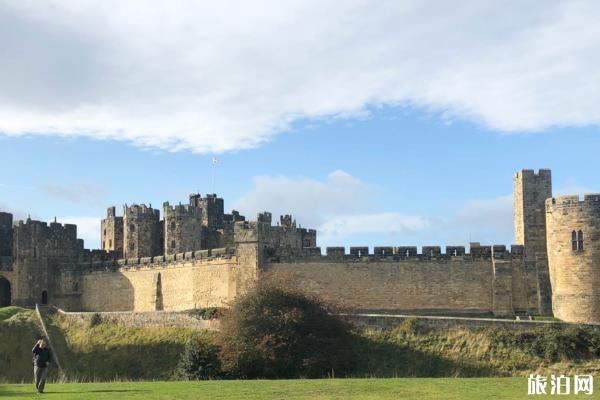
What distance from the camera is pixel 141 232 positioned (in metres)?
66.2

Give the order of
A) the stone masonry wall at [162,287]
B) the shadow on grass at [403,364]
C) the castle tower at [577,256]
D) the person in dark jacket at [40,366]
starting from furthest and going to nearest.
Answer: the stone masonry wall at [162,287]
the castle tower at [577,256]
the shadow on grass at [403,364]
the person in dark jacket at [40,366]

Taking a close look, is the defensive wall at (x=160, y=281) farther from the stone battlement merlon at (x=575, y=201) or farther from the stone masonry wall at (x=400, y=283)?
the stone battlement merlon at (x=575, y=201)

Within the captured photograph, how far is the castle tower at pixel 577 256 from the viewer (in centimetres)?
4253

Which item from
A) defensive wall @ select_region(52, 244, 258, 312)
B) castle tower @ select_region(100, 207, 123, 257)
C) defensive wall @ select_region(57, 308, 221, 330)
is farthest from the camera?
castle tower @ select_region(100, 207, 123, 257)

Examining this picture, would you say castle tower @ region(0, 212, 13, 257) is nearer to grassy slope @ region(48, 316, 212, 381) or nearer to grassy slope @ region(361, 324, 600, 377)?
→ grassy slope @ region(48, 316, 212, 381)

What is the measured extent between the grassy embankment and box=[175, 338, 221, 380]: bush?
11.5ft

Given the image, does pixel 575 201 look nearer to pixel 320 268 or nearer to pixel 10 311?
pixel 320 268

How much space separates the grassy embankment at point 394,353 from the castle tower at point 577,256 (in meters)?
4.64

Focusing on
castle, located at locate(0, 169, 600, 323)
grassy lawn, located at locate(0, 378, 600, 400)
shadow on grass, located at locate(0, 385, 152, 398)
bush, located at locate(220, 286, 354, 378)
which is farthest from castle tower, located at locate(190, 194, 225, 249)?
shadow on grass, located at locate(0, 385, 152, 398)

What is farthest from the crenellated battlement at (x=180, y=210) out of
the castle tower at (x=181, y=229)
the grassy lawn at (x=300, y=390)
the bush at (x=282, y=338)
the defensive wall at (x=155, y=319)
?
the grassy lawn at (x=300, y=390)

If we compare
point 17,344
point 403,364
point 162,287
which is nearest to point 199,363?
point 403,364

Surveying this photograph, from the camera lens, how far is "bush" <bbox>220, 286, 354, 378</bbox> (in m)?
37.0

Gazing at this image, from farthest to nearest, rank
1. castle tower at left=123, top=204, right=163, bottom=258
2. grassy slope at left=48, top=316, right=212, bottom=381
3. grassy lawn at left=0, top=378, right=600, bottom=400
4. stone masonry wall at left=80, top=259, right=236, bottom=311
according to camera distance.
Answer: castle tower at left=123, top=204, right=163, bottom=258, stone masonry wall at left=80, top=259, right=236, bottom=311, grassy slope at left=48, top=316, right=212, bottom=381, grassy lawn at left=0, top=378, right=600, bottom=400

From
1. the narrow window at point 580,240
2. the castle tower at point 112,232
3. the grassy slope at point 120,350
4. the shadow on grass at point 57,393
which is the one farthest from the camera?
the castle tower at point 112,232
